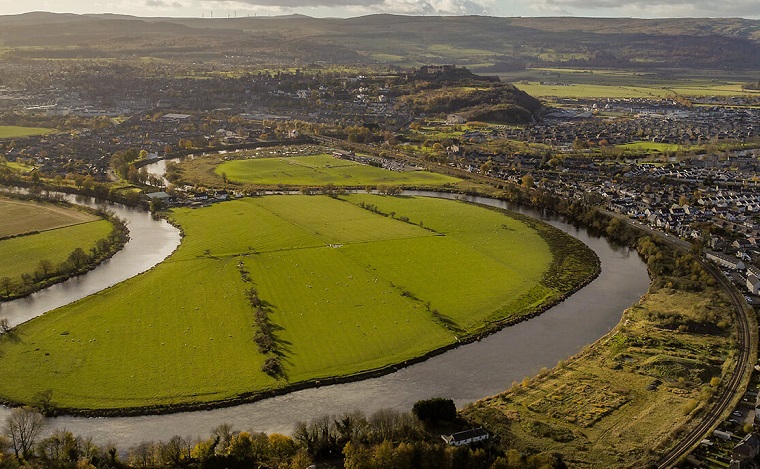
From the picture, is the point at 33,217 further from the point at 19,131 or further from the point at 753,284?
the point at 19,131

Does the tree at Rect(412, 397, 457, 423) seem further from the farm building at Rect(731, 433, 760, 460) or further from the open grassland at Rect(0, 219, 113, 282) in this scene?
the open grassland at Rect(0, 219, 113, 282)

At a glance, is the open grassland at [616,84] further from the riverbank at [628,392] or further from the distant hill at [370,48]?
the riverbank at [628,392]

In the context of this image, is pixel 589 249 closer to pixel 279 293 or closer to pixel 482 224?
pixel 482 224

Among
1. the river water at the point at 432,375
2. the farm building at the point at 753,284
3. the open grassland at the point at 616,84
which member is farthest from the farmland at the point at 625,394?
the open grassland at the point at 616,84

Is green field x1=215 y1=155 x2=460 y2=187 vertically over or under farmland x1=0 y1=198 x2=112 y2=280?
over

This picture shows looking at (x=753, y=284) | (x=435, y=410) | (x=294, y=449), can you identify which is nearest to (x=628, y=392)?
(x=435, y=410)

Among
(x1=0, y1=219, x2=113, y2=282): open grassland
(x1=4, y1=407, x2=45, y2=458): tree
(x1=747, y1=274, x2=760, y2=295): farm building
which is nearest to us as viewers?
(x1=4, y1=407, x2=45, y2=458): tree

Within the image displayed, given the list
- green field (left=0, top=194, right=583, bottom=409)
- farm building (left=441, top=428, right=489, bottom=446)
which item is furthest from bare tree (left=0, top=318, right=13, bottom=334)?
farm building (left=441, top=428, right=489, bottom=446)
